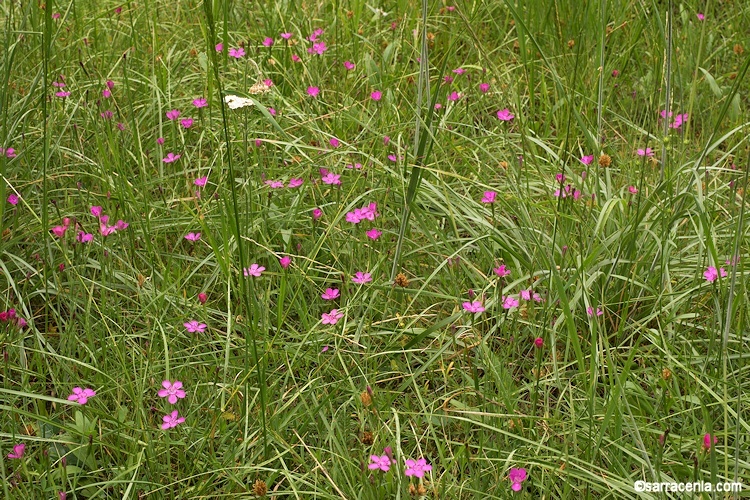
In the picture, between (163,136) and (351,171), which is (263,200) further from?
(163,136)

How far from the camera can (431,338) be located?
1984 mm

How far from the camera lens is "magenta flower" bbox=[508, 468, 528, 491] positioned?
59.1 inches

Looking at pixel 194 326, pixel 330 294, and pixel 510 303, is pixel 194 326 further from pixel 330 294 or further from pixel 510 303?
pixel 510 303

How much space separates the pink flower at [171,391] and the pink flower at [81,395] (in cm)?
13

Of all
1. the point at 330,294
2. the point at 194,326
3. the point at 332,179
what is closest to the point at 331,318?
the point at 330,294

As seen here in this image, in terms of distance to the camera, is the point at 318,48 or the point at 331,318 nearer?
the point at 331,318

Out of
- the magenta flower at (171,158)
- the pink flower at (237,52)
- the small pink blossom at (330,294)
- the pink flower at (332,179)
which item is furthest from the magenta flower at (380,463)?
the pink flower at (237,52)

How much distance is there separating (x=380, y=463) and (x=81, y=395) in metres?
0.61

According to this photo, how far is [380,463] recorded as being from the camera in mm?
1528

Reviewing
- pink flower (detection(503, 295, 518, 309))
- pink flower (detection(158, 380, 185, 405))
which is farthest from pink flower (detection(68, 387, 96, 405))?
pink flower (detection(503, 295, 518, 309))

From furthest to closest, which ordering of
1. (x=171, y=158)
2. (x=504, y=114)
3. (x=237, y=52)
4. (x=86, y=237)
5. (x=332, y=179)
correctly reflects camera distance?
(x=237, y=52)
(x=504, y=114)
(x=171, y=158)
(x=332, y=179)
(x=86, y=237)

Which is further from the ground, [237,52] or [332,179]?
[237,52]

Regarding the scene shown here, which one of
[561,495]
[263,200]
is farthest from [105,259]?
[561,495]

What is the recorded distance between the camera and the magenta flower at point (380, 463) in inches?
59.8
